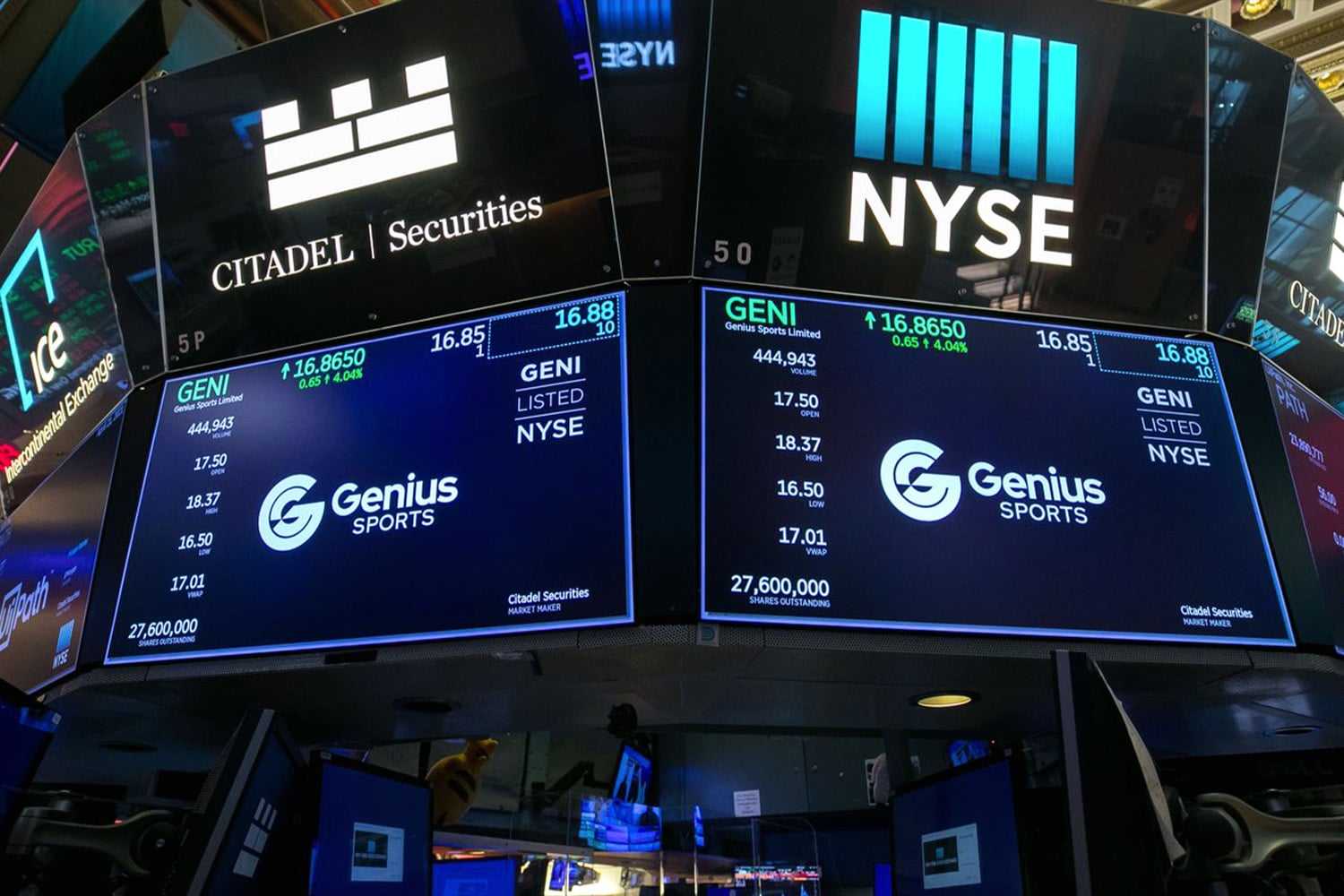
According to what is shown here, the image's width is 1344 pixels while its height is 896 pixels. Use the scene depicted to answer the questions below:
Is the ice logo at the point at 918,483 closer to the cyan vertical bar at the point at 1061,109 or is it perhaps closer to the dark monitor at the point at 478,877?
the cyan vertical bar at the point at 1061,109

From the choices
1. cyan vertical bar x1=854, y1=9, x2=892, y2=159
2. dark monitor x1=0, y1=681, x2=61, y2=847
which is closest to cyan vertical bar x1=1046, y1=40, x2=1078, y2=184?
cyan vertical bar x1=854, y1=9, x2=892, y2=159

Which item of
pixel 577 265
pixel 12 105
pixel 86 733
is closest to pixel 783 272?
pixel 577 265

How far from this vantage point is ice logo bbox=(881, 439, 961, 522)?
2.95m

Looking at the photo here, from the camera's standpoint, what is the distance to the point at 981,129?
10.9ft

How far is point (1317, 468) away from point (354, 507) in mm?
3342

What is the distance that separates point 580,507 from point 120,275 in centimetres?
221

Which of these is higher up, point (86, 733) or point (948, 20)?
point (948, 20)

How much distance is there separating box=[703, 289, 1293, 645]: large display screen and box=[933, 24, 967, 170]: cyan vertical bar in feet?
1.76

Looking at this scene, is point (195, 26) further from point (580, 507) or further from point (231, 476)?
point (580, 507)

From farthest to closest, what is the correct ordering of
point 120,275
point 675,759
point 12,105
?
1. point 675,759
2. point 12,105
3. point 120,275

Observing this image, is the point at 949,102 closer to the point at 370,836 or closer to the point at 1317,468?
the point at 1317,468

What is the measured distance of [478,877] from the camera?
5.64 m

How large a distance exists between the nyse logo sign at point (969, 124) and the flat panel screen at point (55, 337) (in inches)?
114

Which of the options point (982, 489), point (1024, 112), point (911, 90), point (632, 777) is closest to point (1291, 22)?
point (1024, 112)
